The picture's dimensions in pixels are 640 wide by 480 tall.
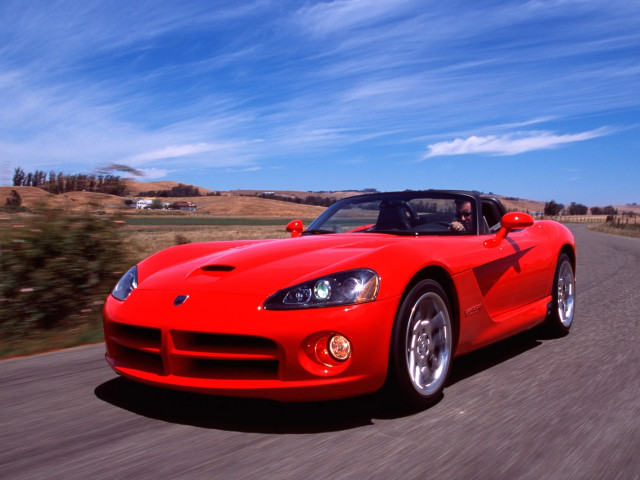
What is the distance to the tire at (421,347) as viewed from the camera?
127 inches

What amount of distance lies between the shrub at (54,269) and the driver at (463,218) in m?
3.63

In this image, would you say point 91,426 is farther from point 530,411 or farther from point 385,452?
point 530,411

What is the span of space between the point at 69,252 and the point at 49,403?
114 inches

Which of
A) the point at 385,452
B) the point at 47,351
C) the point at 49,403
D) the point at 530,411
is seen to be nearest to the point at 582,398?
the point at 530,411

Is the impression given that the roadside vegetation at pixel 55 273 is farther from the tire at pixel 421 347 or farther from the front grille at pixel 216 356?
the tire at pixel 421 347

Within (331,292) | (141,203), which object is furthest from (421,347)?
(141,203)

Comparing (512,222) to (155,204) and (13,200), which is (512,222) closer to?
(13,200)

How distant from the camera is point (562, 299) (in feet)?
18.3

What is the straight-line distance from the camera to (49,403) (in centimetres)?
353

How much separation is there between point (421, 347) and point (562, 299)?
260 cm

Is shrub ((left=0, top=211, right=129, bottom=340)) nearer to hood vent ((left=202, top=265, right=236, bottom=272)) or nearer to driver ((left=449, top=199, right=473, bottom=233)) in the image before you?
hood vent ((left=202, top=265, right=236, bottom=272))

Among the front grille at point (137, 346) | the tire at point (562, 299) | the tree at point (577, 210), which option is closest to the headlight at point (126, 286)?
the front grille at point (137, 346)

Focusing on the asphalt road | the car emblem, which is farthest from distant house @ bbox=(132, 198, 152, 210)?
the car emblem

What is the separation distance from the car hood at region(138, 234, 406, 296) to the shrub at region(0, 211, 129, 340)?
2317 millimetres
